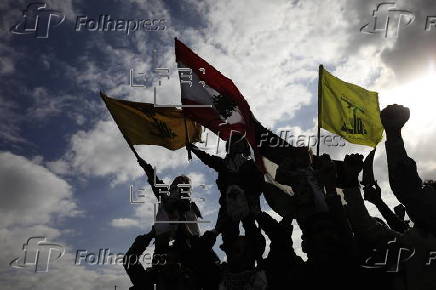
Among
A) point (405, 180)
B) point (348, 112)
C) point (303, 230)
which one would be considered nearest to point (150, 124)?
point (348, 112)

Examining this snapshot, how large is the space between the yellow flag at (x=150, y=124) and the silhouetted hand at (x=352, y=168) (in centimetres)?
476

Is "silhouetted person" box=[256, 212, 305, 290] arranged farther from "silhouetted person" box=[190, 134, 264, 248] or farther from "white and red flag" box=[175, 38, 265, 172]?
"white and red flag" box=[175, 38, 265, 172]

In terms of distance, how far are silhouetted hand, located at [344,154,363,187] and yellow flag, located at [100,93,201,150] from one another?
476cm

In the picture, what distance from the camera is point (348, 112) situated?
7828mm

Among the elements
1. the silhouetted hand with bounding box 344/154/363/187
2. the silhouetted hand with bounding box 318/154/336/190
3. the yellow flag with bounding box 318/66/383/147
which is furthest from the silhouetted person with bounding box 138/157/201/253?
the silhouetted hand with bounding box 344/154/363/187

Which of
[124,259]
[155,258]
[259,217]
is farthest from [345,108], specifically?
[124,259]

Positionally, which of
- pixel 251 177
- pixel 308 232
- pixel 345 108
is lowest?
pixel 308 232

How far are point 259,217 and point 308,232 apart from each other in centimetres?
151

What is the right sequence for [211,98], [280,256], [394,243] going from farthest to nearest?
1. [211,98]
2. [280,256]
3. [394,243]

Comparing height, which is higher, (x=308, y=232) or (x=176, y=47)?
(x=176, y=47)

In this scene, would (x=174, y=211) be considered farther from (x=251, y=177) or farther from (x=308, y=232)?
(x=308, y=232)

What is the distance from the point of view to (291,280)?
513 centimetres

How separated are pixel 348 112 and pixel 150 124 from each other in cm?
474

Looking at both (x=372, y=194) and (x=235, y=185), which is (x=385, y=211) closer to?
(x=372, y=194)
